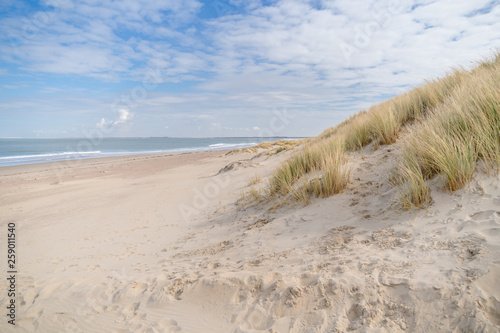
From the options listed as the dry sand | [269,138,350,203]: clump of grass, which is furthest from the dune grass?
the dry sand

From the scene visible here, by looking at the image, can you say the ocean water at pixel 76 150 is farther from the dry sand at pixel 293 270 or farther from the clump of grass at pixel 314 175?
the clump of grass at pixel 314 175

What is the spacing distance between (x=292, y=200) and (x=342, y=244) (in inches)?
80.4

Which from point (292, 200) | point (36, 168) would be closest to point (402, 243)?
point (292, 200)

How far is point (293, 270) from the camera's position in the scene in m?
2.99

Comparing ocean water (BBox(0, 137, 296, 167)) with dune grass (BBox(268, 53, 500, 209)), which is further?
ocean water (BBox(0, 137, 296, 167))

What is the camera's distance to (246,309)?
2.64 metres

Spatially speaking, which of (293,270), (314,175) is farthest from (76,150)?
(293,270)

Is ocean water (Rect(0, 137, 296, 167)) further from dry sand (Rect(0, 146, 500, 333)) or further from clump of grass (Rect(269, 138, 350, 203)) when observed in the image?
clump of grass (Rect(269, 138, 350, 203))

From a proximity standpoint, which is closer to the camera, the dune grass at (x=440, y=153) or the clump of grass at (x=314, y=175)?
the dune grass at (x=440, y=153)

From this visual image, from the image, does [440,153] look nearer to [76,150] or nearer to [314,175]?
[314,175]

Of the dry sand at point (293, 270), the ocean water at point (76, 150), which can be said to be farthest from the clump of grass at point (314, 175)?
the ocean water at point (76, 150)

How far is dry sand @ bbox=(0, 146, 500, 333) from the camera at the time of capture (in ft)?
7.12

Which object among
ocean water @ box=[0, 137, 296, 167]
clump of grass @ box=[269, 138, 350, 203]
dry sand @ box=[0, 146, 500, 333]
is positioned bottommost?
dry sand @ box=[0, 146, 500, 333]

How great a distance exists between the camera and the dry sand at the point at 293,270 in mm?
2170
